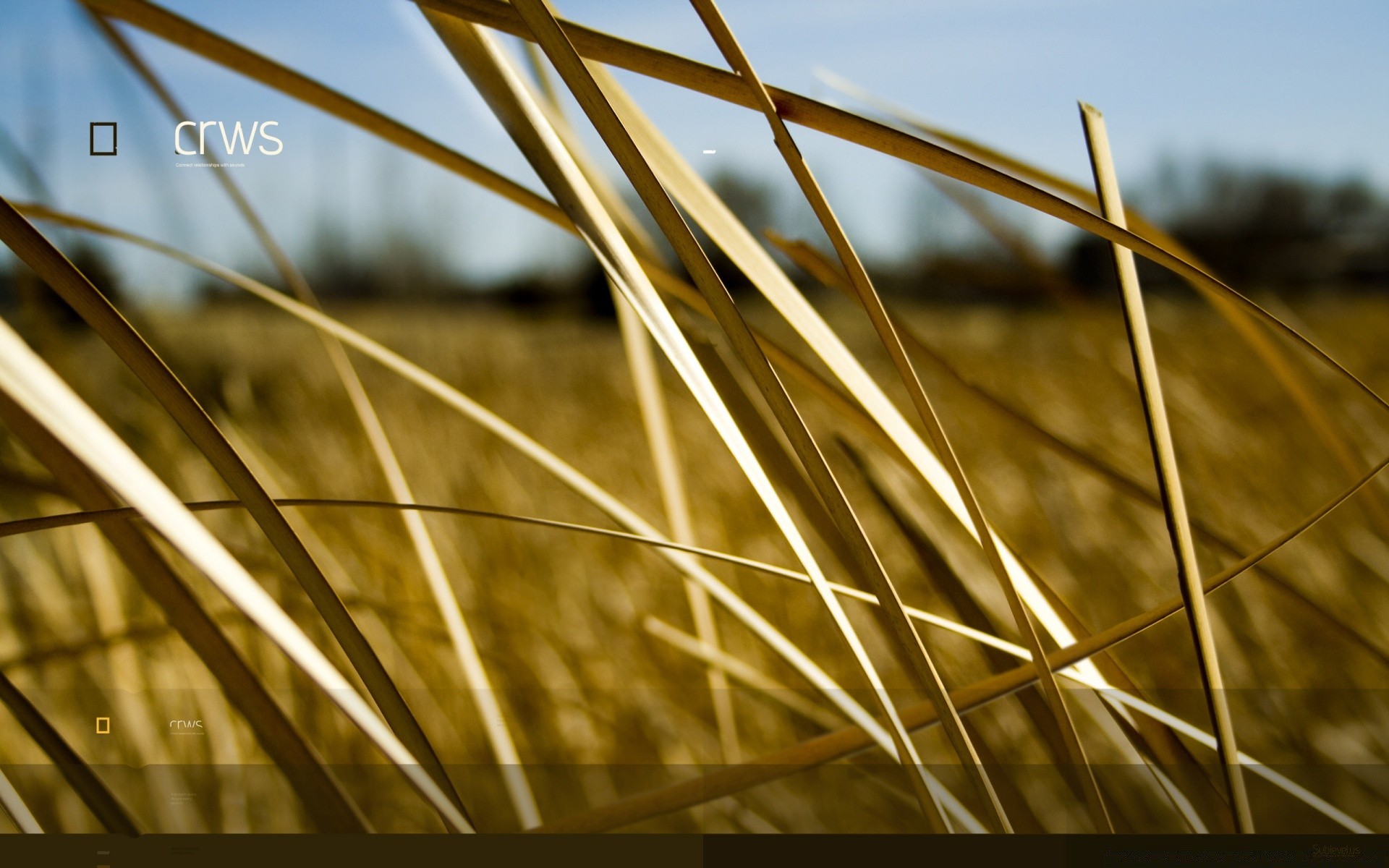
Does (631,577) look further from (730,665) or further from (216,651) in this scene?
(216,651)

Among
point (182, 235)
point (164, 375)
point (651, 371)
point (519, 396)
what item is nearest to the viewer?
point (164, 375)

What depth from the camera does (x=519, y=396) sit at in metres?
0.84

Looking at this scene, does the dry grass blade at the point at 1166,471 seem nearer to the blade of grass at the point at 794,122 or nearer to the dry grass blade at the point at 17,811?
the blade of grass at the point at 794,122

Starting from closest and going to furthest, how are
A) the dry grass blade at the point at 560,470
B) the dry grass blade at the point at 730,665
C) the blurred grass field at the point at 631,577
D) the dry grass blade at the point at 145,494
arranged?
the dry grass blade at the point at 145,494 → the dry grass blade at the point at 560,470 → the dry grass blade at the point at 730,665 → the blurred grass field at the point at 631,577

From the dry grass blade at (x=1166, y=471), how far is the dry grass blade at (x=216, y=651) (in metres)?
0.17

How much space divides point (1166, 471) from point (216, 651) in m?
0.18

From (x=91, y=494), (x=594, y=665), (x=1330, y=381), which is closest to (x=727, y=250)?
(x=91, y=494)

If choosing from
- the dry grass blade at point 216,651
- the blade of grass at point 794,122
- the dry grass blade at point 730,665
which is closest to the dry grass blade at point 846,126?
the blade of grass at point 794,122

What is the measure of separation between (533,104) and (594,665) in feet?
1.60

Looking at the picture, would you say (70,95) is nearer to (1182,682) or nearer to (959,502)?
(959,502)

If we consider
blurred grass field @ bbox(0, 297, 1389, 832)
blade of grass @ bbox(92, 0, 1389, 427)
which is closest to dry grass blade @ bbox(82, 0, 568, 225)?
blade of grass @ bbox(92, 0, 1389, 427)

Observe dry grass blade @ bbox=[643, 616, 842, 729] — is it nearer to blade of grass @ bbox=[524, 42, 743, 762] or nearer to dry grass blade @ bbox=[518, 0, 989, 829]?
blade of grass @ bbox=[524, 42, 743, 762]

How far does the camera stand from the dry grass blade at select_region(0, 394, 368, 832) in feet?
0.50

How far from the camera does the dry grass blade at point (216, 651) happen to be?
154 millimetres
